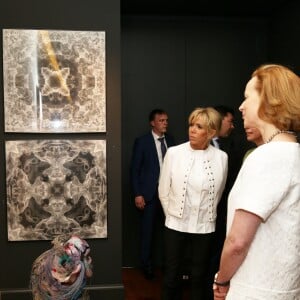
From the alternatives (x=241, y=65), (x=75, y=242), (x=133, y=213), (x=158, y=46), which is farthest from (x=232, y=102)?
(x=75, y=242)

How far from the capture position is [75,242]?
8.13ft

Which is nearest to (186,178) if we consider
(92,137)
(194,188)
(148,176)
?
(194,188)

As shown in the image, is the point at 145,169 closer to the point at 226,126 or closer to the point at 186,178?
the point at 226,126

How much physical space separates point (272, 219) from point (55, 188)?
2.33 metres

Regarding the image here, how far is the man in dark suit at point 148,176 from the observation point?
13.9 feet

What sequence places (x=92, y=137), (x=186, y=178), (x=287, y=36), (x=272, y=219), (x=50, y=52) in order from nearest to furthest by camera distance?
(x=272, y=219), (x=186, y=178), (x=50, y=52), (x=92, y=137), (x=287, y=36)

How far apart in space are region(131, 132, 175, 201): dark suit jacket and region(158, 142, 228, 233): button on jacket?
1260 millimetres

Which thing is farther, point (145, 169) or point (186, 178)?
point (145, 169)

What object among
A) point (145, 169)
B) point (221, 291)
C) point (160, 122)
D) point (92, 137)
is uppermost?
point (160, 122)

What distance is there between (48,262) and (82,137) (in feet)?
3.88

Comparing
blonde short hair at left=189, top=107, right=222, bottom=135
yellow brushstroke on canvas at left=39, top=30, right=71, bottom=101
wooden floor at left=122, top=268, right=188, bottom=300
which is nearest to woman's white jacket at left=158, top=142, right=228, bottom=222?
blonde short hair at left=189, top=107, right=222, bottom=135

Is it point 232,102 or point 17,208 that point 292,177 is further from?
point 232,102

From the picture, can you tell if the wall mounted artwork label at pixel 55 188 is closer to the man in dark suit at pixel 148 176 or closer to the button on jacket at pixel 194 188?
the button on jacket at pixel 194 188

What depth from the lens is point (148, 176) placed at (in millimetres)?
4254
